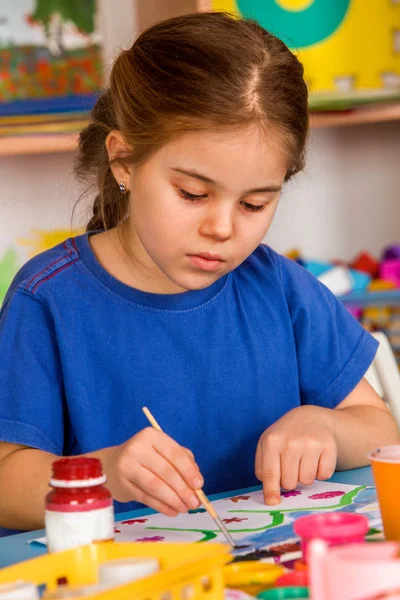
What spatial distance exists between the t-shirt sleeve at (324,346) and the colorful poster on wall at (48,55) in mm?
1061

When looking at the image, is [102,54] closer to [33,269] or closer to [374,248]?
[374,248]

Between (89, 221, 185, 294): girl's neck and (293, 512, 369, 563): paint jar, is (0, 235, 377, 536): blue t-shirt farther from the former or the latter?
(293, 512, 369, 563): paint jar

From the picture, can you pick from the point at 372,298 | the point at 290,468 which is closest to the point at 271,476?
the point at 290,468

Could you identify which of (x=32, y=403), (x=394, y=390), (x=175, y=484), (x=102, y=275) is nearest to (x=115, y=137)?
(x=102, y=275)

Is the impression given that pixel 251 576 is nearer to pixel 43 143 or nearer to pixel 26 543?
pixel 26 543

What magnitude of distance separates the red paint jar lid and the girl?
0.48 ft

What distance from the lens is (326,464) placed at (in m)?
0.91

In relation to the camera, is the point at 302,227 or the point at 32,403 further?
the point at 302,227

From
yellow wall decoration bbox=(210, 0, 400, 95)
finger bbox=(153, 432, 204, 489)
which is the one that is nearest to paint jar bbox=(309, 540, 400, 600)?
finger bbox=(153, 432, 204, 489)

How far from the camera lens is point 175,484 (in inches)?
30.0

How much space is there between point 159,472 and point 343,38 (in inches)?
74.3

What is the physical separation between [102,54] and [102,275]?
1251mm

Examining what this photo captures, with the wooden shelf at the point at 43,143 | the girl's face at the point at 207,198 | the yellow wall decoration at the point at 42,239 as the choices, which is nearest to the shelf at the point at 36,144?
the wooden shelf at the point at 43,143

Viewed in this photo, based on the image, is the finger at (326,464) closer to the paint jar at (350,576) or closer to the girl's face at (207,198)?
the girl's face at (207,198)
